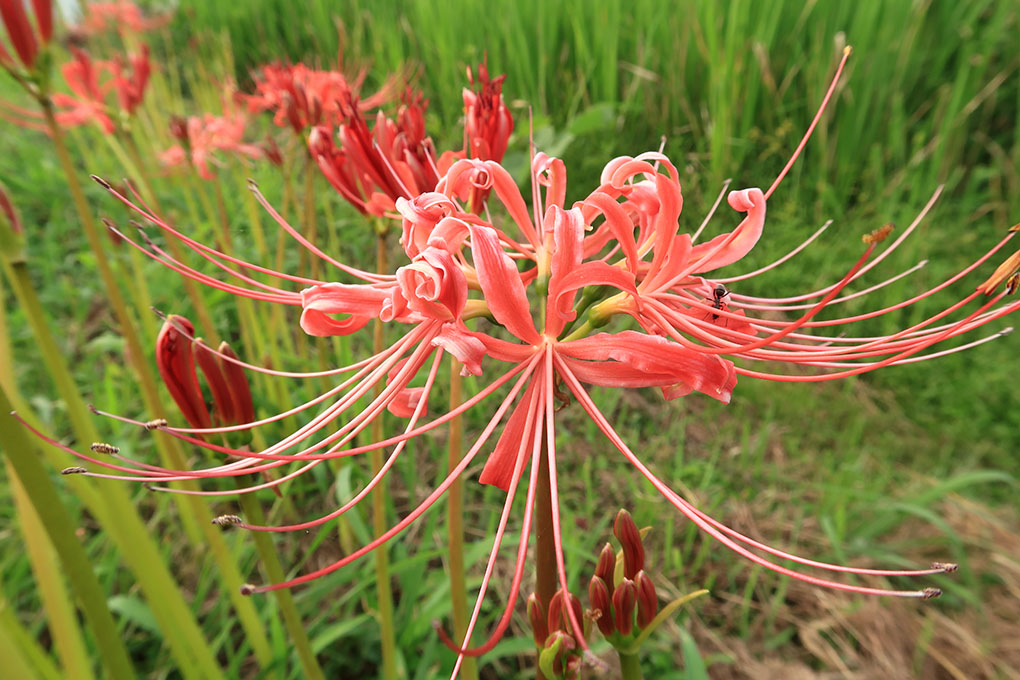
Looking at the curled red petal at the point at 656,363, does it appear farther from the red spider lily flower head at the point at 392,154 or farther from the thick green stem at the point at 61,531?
the thick green stem at the point at 61,531

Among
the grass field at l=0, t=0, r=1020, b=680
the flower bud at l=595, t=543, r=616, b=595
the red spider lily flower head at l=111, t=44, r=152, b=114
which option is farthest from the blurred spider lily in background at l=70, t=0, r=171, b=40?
the flower bud at l=595, t=543, r=616, b=595

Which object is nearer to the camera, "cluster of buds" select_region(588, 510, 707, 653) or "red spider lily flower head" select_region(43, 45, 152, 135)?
"cluster of buds" select_region(588, 510, 707, 653)

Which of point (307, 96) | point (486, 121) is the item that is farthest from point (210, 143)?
point (486, 121)

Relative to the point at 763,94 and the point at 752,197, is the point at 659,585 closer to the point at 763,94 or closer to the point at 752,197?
the point at 752,197

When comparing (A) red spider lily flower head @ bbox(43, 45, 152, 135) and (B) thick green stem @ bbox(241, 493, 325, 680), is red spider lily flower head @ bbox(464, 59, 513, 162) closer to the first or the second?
(B) thick green stem @ bbox(241, 493, 325, 680)

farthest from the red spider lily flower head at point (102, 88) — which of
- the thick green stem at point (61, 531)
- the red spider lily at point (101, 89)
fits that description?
the thick green stem at point (61, 531)

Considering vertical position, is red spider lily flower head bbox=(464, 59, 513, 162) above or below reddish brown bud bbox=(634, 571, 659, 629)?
above

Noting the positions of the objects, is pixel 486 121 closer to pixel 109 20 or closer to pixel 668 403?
pixel 668 403
